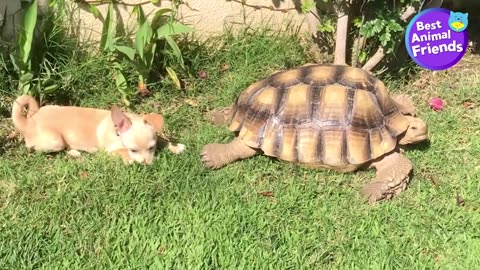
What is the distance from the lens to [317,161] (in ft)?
13.9

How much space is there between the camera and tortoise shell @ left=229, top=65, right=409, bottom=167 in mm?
4199

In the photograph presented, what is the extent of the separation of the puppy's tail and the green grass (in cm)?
20

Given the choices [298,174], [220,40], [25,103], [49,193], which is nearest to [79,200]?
[49,193]

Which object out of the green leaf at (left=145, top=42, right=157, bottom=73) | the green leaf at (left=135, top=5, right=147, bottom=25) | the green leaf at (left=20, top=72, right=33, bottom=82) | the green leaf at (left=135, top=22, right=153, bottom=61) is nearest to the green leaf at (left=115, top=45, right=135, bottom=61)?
the green leaf at (left=135, top=22, right=153, bottom=61)

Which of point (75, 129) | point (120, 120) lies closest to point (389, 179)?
point (120, 120)

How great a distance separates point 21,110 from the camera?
14.2 feet

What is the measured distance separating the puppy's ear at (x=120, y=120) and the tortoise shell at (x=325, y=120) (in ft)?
2.58

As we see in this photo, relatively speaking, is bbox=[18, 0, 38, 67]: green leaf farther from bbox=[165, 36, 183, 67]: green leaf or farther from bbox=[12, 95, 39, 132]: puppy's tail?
bbox=[165, 36, 183, 67]: green leaf

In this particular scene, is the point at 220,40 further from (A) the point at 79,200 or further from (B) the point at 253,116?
(A) the point at 79,200

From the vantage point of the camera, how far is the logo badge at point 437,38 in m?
4.99

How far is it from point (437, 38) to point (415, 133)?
1.18 meters

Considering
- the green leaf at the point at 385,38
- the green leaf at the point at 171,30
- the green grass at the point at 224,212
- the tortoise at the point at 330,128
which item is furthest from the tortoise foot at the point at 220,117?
the green leaf at the point at 385,38

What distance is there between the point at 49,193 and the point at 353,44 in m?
2.70

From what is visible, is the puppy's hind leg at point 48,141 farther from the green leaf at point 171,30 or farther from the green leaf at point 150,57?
the green leaf at point 171,30
